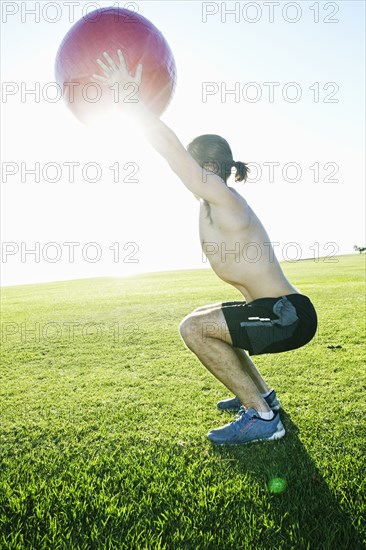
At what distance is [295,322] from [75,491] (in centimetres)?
183

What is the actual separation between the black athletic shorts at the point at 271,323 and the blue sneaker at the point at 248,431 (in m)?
0.51

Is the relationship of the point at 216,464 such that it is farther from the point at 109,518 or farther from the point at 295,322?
the point at 295,322

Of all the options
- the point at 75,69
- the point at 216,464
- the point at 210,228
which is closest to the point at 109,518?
the point at 216,464

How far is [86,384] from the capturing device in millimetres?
4480

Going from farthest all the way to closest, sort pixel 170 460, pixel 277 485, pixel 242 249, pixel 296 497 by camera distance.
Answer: pixel 242 249 < pixel 170 460 < pixel 277 485 < pixel 296 497

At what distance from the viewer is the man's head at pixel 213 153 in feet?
9.96

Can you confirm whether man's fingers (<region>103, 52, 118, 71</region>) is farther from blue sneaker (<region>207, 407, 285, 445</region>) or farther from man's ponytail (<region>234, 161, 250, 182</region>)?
blue sneaker (<region>207, 407, 285, 445</region>)

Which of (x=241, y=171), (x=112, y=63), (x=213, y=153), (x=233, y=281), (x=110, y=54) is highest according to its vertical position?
(x=110, y=54)

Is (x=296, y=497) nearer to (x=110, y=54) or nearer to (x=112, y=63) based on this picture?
(x=112, y=63)

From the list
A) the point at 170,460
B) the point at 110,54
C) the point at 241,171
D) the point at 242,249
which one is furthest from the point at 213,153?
the point at 170,460

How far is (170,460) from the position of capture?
103 inches

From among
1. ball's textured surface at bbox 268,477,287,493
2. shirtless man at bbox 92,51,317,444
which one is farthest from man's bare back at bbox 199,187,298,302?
ball's textured surface at bbox 268,477,287,493

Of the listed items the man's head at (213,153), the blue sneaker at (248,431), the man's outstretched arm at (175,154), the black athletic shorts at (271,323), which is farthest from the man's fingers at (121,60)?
the blue sneaker at (248,431)

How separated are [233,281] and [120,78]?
1778 millimetres
